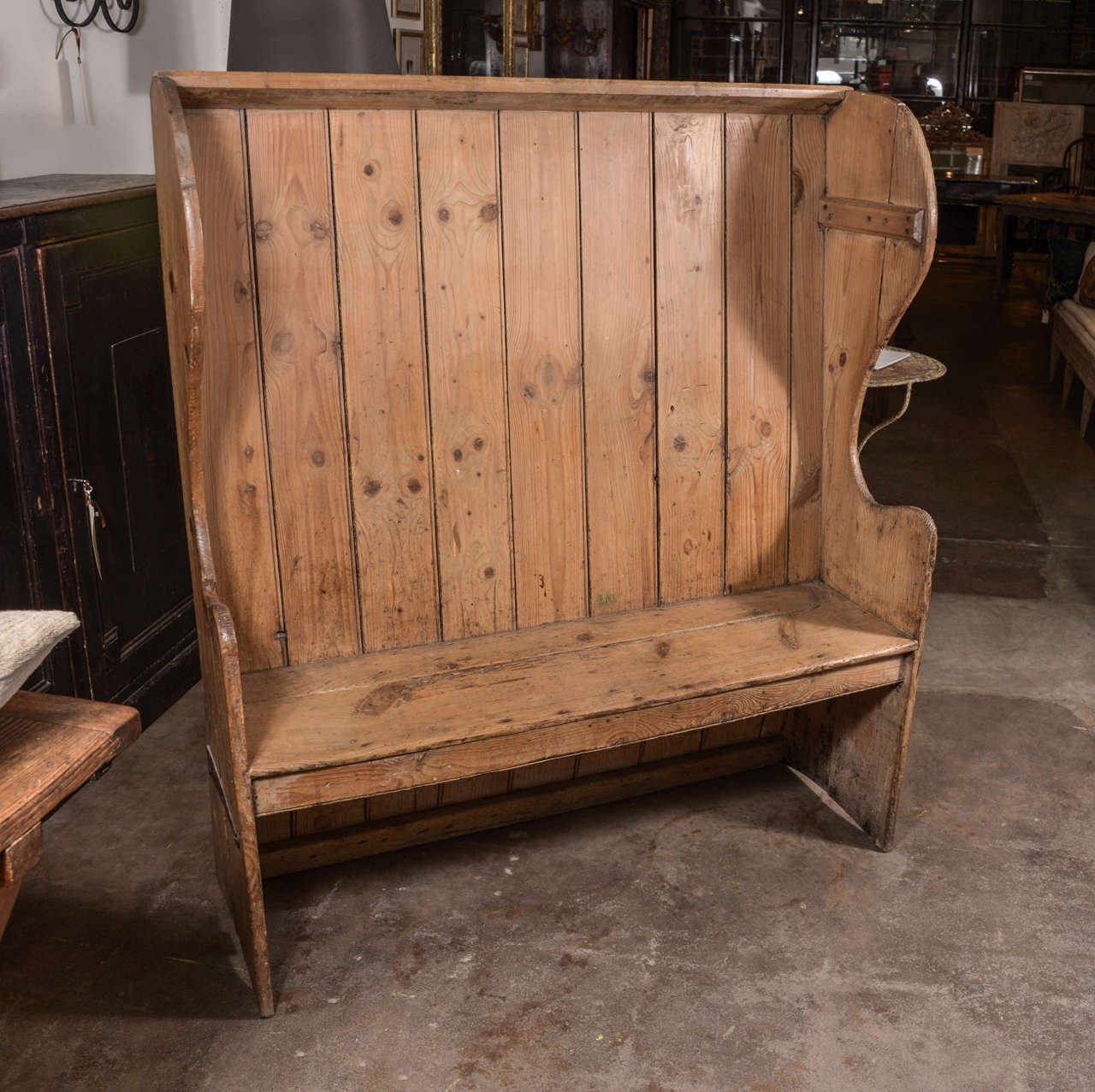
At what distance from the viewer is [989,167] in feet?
36.8

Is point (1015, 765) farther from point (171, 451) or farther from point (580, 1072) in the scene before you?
point (171, 451)

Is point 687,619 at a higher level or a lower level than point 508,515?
lower

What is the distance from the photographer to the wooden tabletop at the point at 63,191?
2.30 metres

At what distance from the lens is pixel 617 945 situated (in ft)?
6.86

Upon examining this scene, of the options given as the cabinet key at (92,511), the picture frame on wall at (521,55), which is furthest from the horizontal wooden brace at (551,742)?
the picture frame on wall at (521,55)

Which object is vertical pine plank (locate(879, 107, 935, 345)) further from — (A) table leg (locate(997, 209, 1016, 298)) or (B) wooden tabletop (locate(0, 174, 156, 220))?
(A) table leg (locate(997, 209, 1016, 298))

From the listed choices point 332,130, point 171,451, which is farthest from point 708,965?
point 171,451

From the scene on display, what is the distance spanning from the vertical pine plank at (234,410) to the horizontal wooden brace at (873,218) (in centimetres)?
111

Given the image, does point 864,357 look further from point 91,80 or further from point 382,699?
point 91,80

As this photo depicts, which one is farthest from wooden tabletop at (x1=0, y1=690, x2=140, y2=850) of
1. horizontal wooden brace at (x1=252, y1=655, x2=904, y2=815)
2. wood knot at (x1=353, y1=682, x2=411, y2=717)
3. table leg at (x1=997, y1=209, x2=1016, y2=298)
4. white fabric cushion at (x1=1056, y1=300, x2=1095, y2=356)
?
table leg at (x1=997, y1=209, x2=1016, y2=298)

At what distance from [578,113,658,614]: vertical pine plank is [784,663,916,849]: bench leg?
0.47 m

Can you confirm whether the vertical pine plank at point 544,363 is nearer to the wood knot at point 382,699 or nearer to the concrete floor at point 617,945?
the wood knot at point 382,699

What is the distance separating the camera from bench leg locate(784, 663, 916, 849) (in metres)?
2.32

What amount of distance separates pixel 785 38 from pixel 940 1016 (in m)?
10.8
